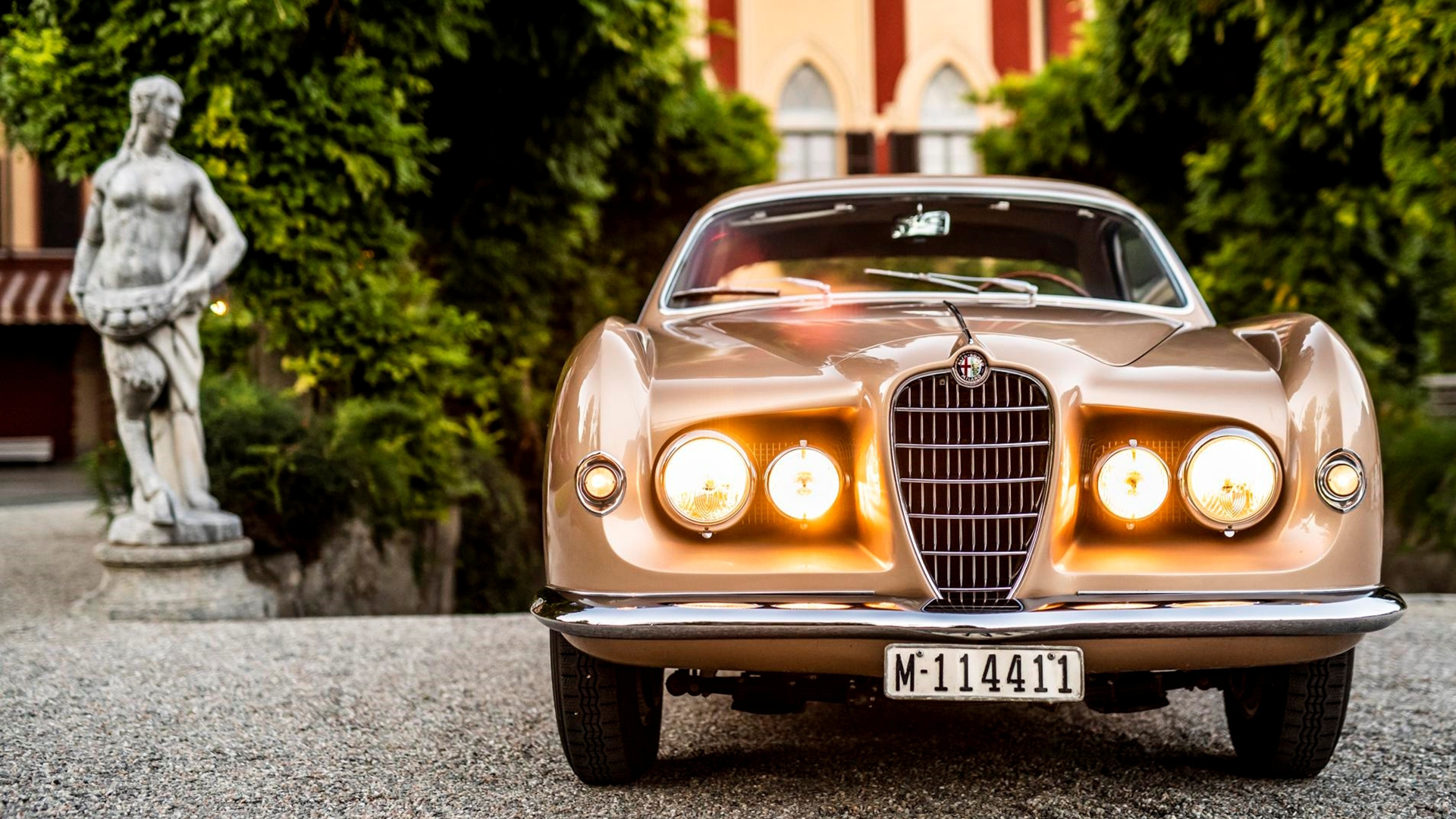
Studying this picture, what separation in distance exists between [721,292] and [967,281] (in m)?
0.77

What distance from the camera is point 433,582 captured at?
865cm

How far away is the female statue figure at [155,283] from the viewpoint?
6121 millimetres

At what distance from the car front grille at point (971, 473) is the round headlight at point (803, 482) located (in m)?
0.16

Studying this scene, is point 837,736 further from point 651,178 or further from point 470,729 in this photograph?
point 651,178

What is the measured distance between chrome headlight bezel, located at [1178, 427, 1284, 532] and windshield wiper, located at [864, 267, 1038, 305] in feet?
3.29

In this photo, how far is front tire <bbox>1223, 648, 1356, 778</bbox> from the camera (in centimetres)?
299

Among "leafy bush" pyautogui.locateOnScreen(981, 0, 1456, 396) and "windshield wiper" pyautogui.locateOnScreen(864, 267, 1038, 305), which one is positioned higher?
"leafy bush" pyautogui.locateOnScreen(981, 0, 1456, 396)

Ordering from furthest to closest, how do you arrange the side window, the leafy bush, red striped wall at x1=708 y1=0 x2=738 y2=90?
red striped wall at x1=708 y1=0 x2=738 y2=90
the leafy bush
the side window

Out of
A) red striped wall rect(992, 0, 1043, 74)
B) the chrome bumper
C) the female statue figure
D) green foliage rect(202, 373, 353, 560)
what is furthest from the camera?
red striped wall rect(992, 0, 1043, 74)

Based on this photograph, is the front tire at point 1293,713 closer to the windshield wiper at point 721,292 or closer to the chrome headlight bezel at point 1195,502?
the chrome headlight bezel at point 1195,502

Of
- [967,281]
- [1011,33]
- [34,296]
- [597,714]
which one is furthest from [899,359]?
[34,296]

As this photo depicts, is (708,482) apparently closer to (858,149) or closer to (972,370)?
(972,370)

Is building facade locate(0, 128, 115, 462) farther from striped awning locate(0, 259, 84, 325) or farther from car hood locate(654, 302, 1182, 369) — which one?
car hood locate(654, 302, 1182, 369)

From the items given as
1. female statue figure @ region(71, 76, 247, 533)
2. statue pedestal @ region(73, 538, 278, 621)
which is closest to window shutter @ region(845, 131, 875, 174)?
female statue figure @ region(71, 76, 247, 533)
